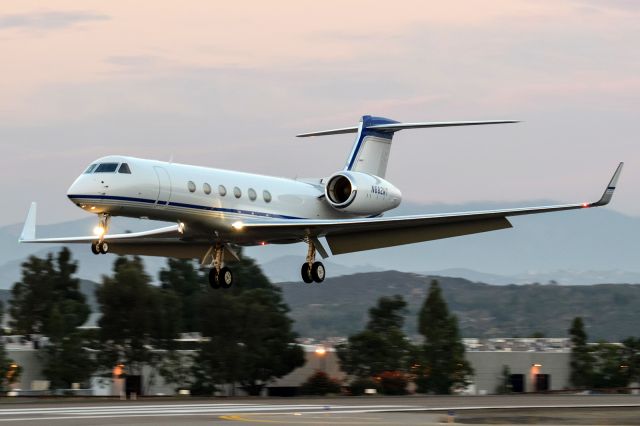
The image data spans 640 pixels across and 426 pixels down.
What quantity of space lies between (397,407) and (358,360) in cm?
5411

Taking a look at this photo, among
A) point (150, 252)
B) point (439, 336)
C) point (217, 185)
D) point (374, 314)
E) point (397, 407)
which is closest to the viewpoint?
point (217, 185)

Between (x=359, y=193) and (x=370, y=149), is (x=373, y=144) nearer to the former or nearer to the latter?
(x=370, y=149)

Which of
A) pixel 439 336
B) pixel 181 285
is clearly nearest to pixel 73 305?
pixel 181 285

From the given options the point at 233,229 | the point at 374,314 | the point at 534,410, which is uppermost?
the point at 374,314

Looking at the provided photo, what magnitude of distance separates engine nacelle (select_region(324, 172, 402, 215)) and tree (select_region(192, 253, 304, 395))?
56327 mm

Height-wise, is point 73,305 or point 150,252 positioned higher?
point 73,305

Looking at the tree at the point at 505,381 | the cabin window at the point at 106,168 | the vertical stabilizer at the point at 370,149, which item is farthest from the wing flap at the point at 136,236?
the tree at the point at 505,381

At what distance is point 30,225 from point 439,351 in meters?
72.5

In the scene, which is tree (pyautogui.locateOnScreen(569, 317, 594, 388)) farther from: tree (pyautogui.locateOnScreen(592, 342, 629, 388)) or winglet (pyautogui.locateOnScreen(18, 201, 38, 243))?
winglet (pyautogui.locateOnScreen(18, 201, 38, 243))

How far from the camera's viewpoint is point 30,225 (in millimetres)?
39969

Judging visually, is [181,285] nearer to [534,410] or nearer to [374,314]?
[374,314]

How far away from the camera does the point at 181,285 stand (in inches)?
5468

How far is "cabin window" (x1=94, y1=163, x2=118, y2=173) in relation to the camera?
33625 mm

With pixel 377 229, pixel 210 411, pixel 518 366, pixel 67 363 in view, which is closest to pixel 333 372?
pixel 518 366
